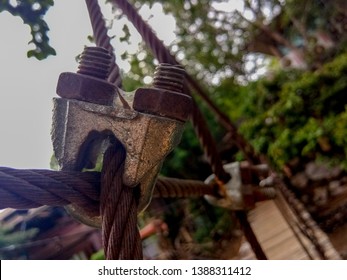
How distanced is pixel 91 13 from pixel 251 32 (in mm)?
6739

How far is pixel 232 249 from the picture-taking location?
5020 mm

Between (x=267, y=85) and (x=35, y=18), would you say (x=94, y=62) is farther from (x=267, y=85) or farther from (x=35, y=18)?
(x=267, y=85)

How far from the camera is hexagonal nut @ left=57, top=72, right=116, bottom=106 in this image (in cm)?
38

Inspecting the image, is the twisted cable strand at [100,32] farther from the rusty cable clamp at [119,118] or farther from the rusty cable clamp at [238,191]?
the rusty cable clamp at [238,191]

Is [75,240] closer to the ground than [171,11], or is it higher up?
closer to the ground

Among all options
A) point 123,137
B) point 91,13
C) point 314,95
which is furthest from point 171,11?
point 123,137

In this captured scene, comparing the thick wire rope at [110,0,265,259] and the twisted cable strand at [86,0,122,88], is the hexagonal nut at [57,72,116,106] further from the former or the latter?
the thick wire rope at [110,0,265,259]

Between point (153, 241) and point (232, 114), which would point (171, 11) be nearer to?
point (232, 114)

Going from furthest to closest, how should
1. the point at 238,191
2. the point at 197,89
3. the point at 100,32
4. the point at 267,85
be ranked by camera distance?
the point at 267,85 < the point at 197,89 < the point at 238,191 < the point at 100,32

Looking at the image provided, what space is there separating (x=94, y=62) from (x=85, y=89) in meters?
0.03

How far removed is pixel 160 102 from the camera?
1.19ft

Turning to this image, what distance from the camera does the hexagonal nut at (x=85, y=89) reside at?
38cm

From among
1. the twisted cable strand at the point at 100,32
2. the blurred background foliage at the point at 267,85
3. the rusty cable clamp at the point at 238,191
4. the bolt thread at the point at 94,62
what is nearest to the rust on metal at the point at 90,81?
the bolt thread at the point at 94,62

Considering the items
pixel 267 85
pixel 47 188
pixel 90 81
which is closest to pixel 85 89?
pixel 90 81
